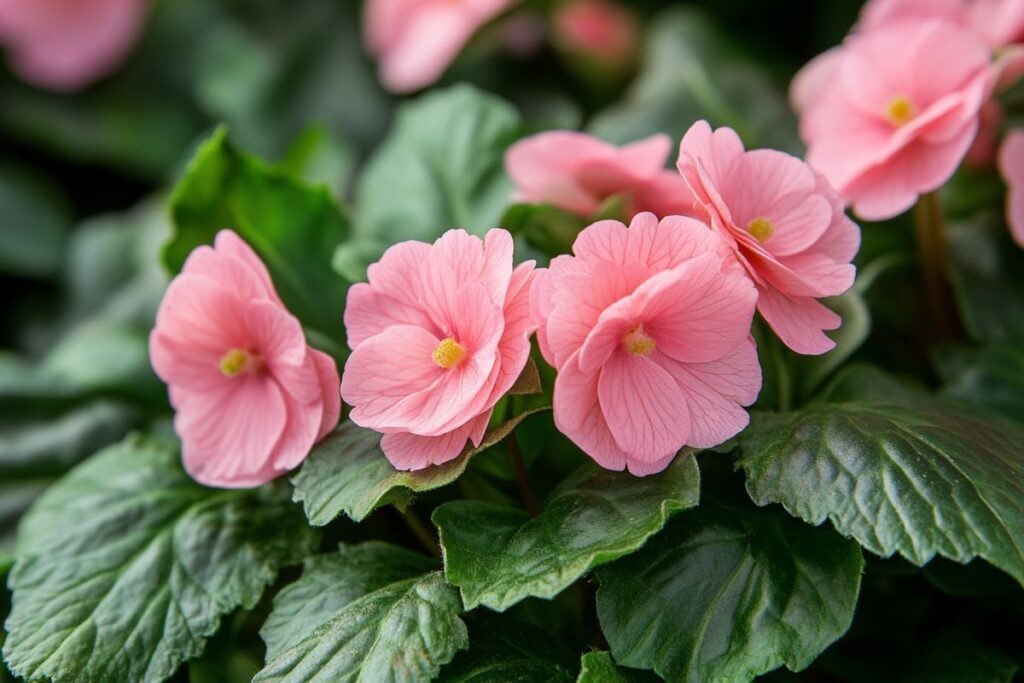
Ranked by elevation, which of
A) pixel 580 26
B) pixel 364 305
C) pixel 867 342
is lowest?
pixel 867 342

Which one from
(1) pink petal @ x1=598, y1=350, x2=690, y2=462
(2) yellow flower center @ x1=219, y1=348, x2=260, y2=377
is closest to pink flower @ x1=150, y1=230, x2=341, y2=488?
(2) yellow flower center @ x1=219, y1=348, x2=260, y2=377

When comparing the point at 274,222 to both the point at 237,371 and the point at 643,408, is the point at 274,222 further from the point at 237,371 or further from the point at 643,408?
the point at 643,408

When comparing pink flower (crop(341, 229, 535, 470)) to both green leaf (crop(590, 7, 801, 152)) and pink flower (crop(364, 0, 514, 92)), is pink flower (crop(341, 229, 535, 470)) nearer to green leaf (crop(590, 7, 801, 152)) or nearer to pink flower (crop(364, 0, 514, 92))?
green leaf (crop(590, 7, 801, 152))

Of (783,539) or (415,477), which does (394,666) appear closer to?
(415,477)

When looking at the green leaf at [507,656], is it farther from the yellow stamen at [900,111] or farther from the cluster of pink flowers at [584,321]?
the yellow stamen at [900,111]

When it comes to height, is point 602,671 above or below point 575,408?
below

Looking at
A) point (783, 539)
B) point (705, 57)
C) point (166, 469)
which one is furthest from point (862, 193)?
point (166, 469)

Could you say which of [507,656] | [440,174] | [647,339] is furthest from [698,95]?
[507,656]

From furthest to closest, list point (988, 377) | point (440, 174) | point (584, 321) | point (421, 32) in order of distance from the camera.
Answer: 1. point (421, 32)
2. point (440, 174)
3. point (988, 377)
4. point (584, 321)
